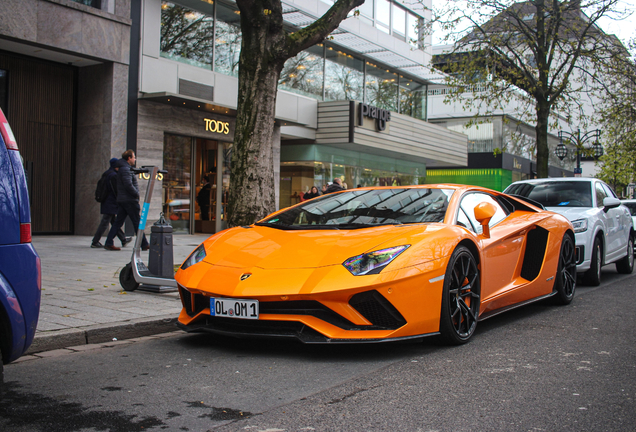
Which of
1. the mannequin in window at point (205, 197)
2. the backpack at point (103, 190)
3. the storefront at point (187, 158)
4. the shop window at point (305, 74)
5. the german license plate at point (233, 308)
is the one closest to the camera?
the german license plate at point (233, 308)

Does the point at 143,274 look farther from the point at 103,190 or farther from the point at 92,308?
the point at 103,190

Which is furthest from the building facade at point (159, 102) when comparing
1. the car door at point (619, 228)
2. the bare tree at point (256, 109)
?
the car door at point (619, 228)

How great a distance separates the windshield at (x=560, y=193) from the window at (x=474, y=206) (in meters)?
3.78

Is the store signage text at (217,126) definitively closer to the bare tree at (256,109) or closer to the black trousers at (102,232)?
the black trousers at (102,232)

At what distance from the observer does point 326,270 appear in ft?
13.2

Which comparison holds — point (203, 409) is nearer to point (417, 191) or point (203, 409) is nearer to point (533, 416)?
point (533, 416)

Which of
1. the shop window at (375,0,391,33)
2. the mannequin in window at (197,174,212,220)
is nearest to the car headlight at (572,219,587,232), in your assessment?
the mannequin in window at (197,174,212,220)

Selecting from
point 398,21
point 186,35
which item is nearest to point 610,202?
point 186,35

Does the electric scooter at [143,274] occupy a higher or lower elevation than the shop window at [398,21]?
lower

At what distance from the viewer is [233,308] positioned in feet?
13.4

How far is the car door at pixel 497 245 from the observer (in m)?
4.93

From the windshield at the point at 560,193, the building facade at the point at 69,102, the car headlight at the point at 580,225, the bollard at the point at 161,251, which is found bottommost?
the bollard at the point at 161,251

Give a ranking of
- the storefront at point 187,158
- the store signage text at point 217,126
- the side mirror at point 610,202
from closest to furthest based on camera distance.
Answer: the side mirror at point 610,202 < the storefront at point 187,158 < the store signage text at point 217,126

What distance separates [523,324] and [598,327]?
25.3 inches
